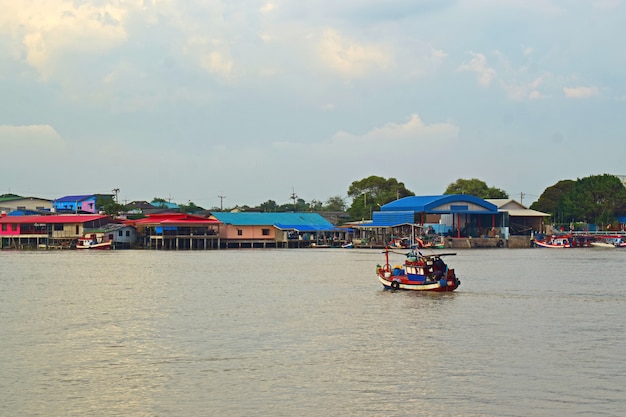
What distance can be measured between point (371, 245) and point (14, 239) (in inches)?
1350

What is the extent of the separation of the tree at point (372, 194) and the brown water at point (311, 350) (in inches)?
2544

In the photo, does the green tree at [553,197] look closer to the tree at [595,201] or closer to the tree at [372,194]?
the tree at [595,201]

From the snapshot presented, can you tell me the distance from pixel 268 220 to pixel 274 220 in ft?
2.27

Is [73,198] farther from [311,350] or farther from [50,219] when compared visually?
[311,350]

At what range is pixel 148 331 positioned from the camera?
21.2m

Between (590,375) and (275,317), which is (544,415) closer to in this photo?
(590,375)

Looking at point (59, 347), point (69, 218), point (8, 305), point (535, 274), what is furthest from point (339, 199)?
point (59, 347)

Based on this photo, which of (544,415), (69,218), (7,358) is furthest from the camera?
(69,218)

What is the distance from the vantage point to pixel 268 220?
269 ft

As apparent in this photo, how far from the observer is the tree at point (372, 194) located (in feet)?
325

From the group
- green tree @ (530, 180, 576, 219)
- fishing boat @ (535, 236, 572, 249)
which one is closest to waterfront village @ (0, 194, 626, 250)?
fishing boat @ (535, 236, 572, 249)

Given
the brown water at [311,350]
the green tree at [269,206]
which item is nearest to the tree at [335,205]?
the green tree at [269,206]

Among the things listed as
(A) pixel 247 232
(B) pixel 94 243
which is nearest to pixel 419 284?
(B) pixel 94 243

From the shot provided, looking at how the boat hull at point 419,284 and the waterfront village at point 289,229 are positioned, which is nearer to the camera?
the boat hull at point 419,284
